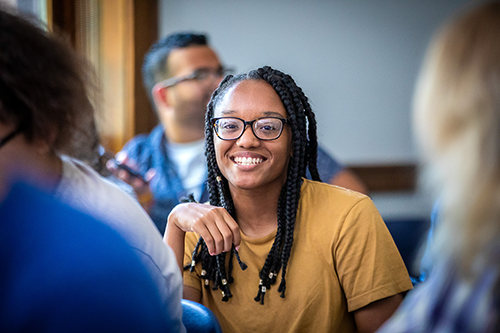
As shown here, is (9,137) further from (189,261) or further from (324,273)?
(324,273)

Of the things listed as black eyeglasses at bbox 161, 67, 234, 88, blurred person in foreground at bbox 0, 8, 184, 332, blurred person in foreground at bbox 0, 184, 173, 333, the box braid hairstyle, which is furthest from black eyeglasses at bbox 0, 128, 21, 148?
black eyeglasses at bbox 161, 67, 234, 88

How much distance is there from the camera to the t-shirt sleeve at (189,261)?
52.1 inches

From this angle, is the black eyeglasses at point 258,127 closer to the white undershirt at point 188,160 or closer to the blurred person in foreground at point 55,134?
the blurred person in foreground at point 55,134

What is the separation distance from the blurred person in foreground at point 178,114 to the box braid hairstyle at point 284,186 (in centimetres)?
88

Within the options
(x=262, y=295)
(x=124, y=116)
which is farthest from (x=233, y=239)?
(x=124, y=116)

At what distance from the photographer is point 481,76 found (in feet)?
2.14

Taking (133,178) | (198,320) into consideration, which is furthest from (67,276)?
(133,178)

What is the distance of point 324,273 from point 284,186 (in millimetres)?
286

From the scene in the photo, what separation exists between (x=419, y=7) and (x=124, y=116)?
2531 millimetres

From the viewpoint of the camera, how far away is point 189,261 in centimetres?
135

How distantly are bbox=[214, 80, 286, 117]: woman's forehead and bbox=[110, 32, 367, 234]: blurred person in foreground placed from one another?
1002mm

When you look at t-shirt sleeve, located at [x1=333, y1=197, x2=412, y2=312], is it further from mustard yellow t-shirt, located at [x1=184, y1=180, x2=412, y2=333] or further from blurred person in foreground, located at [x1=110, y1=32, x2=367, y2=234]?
blurred person in foreground, located at [x1=110, y1=32, x2=367, y2=234]

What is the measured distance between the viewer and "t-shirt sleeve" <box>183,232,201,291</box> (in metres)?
1.32

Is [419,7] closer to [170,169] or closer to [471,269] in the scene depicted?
[170,169]
